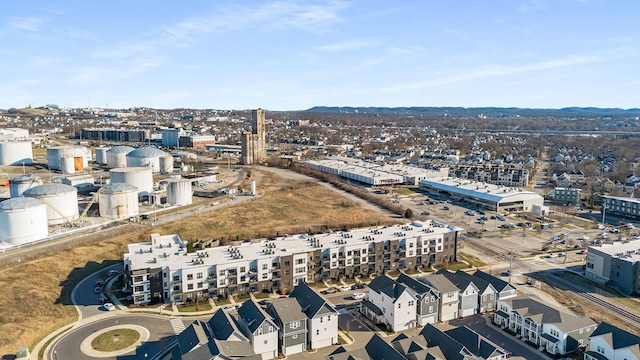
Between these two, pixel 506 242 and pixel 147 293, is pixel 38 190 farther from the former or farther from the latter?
pixel 506 242

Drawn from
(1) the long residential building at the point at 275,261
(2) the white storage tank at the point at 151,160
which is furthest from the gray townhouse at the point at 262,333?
(2) the white storage tank at the point at 151,160

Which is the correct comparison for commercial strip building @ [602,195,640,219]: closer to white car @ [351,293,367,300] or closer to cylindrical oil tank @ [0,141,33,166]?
white car @ [351,293,367,300]

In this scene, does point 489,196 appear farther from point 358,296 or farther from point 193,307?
point 193,307

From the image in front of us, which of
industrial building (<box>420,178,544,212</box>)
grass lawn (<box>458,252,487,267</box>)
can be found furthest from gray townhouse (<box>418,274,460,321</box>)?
industrial building (<box>420,178,544,212</box>)

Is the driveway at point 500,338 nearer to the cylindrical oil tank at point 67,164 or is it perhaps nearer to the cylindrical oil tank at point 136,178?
the cylindrical oil tank at point 136,178

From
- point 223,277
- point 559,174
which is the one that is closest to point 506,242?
point 223,277

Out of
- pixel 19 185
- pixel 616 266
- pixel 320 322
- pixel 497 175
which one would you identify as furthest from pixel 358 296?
pixel 497 175
